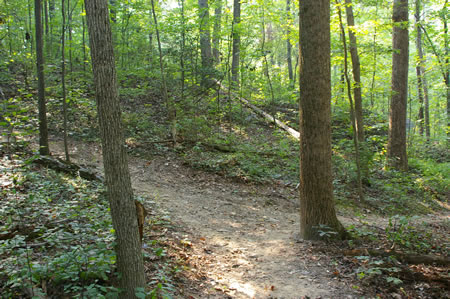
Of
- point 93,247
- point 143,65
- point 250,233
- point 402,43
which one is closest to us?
point 93,247

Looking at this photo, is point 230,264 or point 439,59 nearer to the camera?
point 230,264

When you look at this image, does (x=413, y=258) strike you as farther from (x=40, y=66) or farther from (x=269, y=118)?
(x=269, y=118)

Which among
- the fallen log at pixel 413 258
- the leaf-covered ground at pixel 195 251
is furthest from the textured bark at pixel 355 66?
the fallen log at pixel 413 258

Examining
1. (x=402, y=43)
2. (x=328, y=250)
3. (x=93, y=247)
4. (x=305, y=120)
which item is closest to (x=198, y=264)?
(x=93, y=247)

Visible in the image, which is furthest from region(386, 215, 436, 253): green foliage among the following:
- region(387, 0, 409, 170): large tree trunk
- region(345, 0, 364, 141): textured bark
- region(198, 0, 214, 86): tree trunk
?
region(198, 0, 214, 86): tree trunk

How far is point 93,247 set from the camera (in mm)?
3500

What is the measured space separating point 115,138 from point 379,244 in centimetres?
493

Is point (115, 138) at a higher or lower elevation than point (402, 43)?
A: lower

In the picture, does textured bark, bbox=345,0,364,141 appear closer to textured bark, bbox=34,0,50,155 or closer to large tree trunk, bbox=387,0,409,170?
large tree trunk, bbox=387,0,409,170

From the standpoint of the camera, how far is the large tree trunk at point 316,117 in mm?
5371

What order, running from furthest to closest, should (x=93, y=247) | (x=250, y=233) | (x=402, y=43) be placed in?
(x=402, y=43)
(x=250, y=233)
(x=93, y=247)

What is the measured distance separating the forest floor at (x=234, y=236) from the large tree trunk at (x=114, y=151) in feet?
2.82

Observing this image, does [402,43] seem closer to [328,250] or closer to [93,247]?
[328,250]

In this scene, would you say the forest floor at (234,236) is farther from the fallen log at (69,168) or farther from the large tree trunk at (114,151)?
the fallen log at (69,168)
